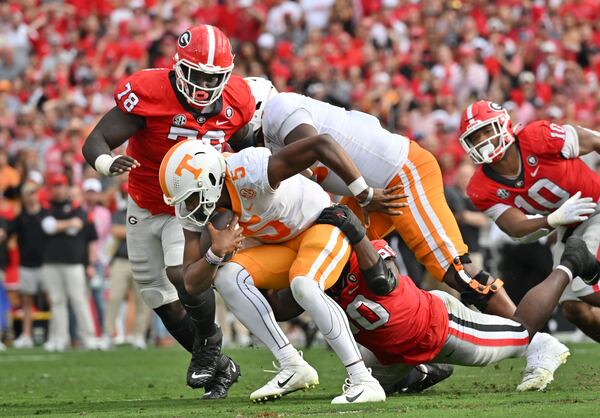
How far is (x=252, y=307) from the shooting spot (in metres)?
6.57

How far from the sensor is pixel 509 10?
1891cm

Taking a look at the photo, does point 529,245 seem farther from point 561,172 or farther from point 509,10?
point 509,10

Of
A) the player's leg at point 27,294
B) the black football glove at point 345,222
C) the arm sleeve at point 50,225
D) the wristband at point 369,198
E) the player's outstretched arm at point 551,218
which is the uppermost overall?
the wristband at point 369,198

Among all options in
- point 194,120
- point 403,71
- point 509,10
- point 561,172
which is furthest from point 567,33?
point 194,120

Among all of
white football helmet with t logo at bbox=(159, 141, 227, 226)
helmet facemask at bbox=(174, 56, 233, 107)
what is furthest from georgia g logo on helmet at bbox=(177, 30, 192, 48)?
white football helmet with t logo at bbox=(159, 141, 227, 226)

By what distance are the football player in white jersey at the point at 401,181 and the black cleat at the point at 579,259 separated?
46 cm

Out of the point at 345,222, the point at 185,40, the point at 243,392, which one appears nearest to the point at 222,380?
the point at 243,392

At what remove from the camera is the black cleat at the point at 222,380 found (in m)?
7.39

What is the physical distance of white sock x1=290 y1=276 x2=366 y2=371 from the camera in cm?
634

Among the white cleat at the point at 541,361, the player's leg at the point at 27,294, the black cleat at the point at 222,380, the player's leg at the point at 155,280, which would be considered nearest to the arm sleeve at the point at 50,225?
the player's leg at the point at 27,294

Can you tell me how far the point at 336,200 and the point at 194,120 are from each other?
4.21 ft

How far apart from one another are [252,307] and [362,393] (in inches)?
31.2

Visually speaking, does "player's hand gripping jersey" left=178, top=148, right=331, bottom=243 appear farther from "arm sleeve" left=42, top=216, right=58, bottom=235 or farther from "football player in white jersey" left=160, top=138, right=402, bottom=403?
"arm sleeve" left=42, top=216, right=58, bottom=235

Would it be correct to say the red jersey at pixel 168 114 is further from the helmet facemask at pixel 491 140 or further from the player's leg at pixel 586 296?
the player's leg at pixel 586 296
